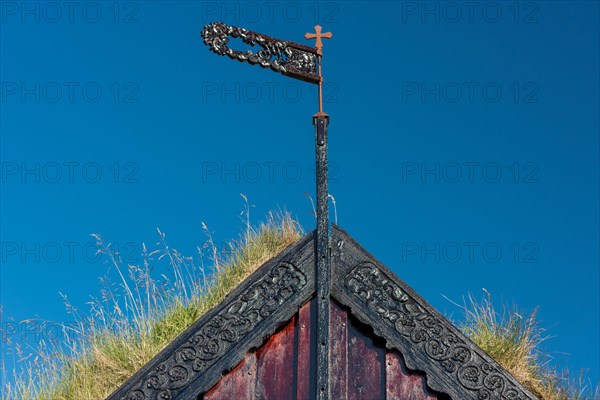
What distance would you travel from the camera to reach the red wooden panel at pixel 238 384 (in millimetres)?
6391

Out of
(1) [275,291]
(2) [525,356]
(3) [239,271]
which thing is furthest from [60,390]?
(1) [275,291]

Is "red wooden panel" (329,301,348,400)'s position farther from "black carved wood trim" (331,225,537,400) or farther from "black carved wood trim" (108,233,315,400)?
"black carved wood trim" (108,233,315,400)

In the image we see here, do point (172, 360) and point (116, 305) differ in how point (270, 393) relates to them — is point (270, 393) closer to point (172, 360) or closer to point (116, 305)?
point (172, 360)

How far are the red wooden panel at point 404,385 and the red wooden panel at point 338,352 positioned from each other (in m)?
0.27

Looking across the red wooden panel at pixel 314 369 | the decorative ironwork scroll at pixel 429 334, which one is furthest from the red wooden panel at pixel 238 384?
the decorative ironwork scroll at pixel 429 334

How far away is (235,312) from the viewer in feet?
21.3

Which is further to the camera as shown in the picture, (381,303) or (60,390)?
(60,390)

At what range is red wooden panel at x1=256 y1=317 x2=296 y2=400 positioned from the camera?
6.36m

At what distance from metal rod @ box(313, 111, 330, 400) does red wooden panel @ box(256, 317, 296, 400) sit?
0.66 ft

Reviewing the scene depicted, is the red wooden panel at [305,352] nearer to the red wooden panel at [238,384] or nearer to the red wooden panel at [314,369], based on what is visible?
the red wooden panel at [314,369]

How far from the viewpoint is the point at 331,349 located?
252 inches

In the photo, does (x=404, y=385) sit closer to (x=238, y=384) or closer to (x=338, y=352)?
(x=338, y=352)

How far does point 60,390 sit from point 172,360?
18.5 ft

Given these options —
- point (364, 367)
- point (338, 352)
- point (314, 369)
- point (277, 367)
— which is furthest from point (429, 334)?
point (277, 367)
